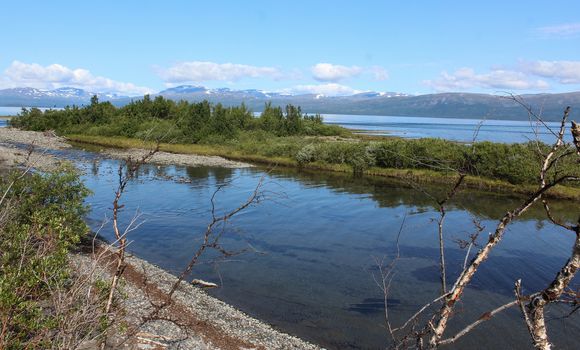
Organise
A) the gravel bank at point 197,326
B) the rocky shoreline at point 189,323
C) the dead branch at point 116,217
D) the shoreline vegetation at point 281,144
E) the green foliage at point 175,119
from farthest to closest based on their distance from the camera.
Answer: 1. the green foliage at point 175,119
2. the shoreline vegetation at point 281,144
3. the gravel bank at point 197,326
4. the rocky shoreline at point 189,323
5. the dead branch at point 116,217

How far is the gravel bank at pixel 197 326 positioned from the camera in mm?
16906

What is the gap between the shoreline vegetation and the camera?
56.8 metres

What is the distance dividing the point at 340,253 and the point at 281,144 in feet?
183

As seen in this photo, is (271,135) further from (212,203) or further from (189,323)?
(212,203)

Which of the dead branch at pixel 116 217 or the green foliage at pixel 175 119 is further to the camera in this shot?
the green foliage at pixel 175 119

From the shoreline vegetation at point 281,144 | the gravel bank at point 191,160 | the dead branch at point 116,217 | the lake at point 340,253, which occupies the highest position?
the dead branch at point 116,217

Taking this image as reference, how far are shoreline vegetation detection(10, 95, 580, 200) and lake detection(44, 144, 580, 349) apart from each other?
5.29 meters

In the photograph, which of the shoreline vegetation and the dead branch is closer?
the dead branch

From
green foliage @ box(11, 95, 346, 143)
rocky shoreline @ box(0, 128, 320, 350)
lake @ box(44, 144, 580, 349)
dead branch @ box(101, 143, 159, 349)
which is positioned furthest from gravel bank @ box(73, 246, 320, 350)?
green foliage @ box(11, 95, 346, 143)

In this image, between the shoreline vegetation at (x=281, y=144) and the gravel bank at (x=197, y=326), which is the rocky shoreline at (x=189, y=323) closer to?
the gravel bank at (x=197, y=326)

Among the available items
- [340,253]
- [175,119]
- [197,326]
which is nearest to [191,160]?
[175,119]

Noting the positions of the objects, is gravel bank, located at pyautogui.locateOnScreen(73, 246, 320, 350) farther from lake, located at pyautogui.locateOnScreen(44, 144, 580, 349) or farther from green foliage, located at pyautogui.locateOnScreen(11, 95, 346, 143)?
green foliage, located at pyautogui.locateOnScreen(11, 95, 346, 143)

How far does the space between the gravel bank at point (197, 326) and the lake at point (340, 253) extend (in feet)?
3.60

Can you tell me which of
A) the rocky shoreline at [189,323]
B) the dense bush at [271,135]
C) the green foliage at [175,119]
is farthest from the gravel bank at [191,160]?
the rocky shoreline at [189,323]
